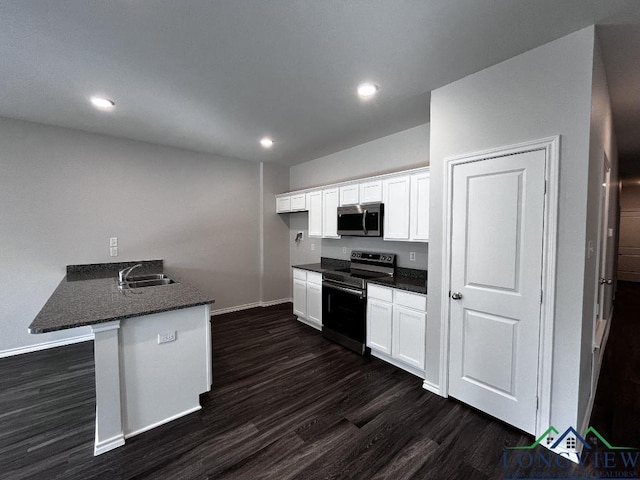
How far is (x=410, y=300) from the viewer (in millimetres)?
2721

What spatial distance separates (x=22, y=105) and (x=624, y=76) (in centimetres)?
551

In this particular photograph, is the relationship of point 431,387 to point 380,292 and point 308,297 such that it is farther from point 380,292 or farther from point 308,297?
point 308,297

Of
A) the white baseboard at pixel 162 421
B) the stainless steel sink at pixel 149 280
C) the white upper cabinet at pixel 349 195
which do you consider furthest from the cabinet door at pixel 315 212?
the white baseboard at pixel 162 421

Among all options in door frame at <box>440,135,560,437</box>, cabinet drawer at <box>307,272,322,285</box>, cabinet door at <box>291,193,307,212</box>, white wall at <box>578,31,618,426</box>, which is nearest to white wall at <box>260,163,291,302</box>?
cabinet door at <box>291,193,307,212</box>

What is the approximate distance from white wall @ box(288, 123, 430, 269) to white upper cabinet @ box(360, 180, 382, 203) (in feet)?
1.32

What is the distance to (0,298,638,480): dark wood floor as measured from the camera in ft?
5.55

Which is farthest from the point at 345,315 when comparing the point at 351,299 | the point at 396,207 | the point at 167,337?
the point at 167,337

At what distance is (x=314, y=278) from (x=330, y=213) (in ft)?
3.24

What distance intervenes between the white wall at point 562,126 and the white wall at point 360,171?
Answer: 46.7 inches

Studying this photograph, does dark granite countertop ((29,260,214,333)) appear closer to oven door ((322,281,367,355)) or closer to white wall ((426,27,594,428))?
oven door ((322,281,367,355))

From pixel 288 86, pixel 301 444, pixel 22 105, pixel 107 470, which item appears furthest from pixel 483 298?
pixel 22 105

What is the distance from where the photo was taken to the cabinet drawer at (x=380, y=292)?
2924 mm

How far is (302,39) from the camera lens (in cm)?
178

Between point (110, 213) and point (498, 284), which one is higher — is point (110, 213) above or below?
above
